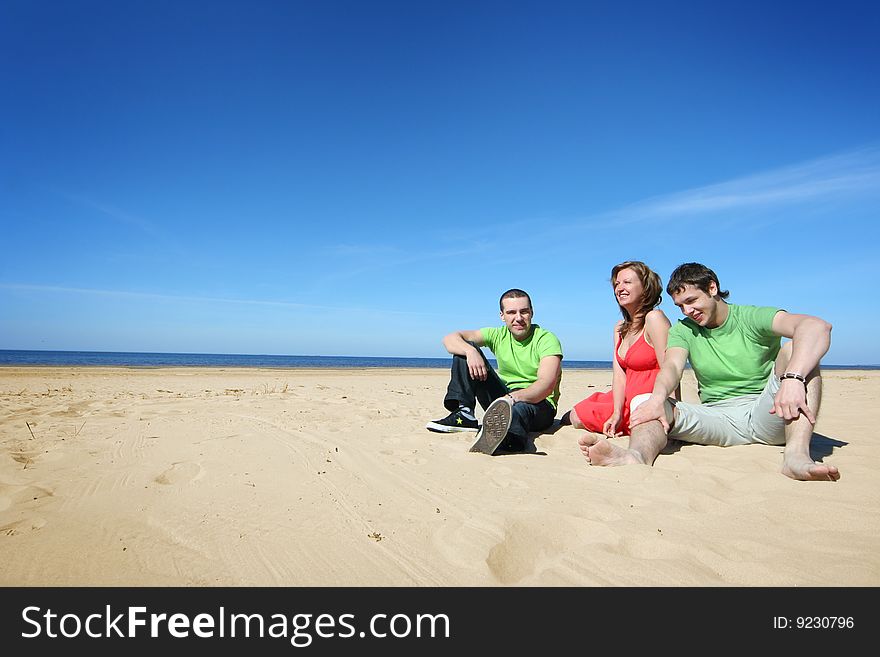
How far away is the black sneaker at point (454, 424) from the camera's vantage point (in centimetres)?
444

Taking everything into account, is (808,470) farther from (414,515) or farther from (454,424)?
(454,424)

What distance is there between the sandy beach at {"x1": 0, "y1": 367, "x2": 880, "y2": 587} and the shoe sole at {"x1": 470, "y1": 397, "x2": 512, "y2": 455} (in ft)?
0.42

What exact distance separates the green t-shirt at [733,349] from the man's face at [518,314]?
1.16m

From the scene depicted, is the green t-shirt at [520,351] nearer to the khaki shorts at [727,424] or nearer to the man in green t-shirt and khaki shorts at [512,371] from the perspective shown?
the man in green t-shirt and khaki shorts at [512,371]

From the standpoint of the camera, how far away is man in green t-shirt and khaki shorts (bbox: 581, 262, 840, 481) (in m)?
3.03

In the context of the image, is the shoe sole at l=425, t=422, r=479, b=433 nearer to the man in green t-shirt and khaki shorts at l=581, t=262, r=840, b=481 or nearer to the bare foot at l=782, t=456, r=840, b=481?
the man in green t-shirt and khaki shorts at l=581, t=262, r=840, b=481

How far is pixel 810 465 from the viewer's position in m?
2.61

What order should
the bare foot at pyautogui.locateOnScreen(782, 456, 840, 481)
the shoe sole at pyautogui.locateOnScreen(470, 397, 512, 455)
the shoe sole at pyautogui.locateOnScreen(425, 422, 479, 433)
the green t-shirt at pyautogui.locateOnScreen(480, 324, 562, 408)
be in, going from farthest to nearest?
the shoe sole at pyautogui.locateOnScreen(425, 422, 479, 433) < the green t-shirt at pyautogui.locateOnScreen(480, 324, 562, 408) < the shoe sole at pyautogui.locateOnScreen(470, 397, 512, 455) < the bare foot at pyautogui.locateOnScreen(782, 456, 840, 481)

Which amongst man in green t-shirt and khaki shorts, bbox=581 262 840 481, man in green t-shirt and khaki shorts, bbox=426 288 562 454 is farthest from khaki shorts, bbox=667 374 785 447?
man in green t-shirt and khaki shorts, bbox=426 288 562 454

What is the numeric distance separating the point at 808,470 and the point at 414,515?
2161mm

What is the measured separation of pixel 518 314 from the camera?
4.19 metres

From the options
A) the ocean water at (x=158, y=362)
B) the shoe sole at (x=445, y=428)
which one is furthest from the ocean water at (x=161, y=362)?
the shoe sole at (x=445, y=428)
